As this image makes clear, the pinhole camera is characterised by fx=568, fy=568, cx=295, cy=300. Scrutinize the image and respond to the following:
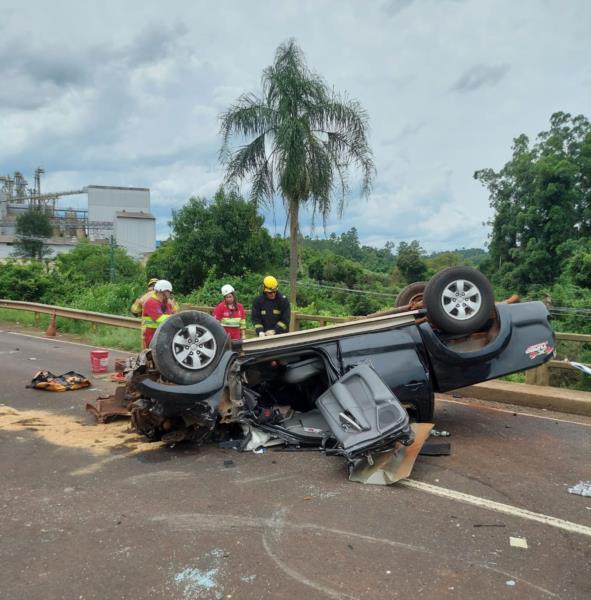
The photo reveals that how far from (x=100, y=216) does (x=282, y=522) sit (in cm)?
10097

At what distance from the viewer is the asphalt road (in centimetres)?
302

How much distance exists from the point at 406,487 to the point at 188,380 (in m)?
1.98

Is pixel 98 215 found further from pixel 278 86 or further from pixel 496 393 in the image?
pixel 496 393

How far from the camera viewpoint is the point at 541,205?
29391 millimetres

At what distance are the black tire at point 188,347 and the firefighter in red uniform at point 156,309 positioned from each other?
1.96 metres

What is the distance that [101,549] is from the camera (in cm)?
338

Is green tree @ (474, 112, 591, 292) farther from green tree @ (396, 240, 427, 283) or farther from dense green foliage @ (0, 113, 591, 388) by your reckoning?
green tree @ (396, 240, 427, 283)

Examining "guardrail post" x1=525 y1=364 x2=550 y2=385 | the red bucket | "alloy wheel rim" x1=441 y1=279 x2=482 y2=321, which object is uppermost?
"alloy wheel rim" x1=441 y1=279 x2=482 y2=321

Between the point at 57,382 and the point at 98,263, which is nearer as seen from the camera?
the point at 57,382

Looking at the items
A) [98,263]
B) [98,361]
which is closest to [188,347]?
[98,361]

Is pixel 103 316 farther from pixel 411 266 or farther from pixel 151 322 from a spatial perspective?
pixel 411 266

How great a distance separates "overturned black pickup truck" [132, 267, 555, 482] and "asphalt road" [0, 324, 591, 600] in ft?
1.08

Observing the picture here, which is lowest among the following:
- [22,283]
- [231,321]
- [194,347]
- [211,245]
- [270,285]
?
[194,347]

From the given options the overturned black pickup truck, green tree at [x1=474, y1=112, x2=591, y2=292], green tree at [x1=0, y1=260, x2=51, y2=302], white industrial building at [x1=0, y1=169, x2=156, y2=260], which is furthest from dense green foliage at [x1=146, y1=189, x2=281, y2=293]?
white industrial building at [x1=0, y1=169, x2=156, y2=260]
